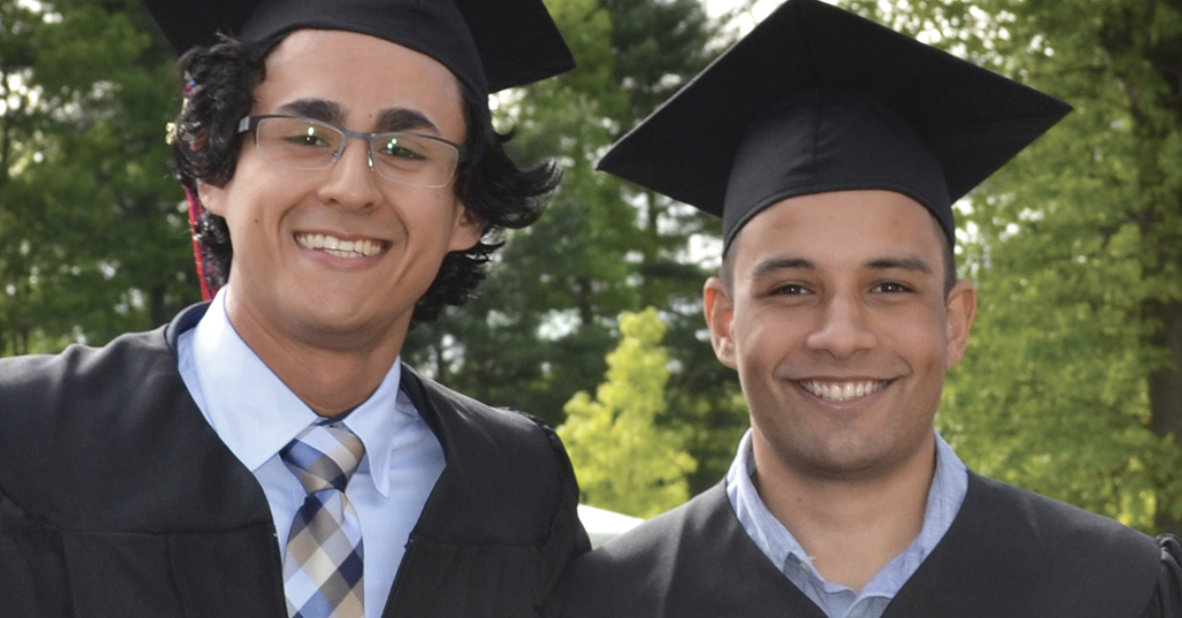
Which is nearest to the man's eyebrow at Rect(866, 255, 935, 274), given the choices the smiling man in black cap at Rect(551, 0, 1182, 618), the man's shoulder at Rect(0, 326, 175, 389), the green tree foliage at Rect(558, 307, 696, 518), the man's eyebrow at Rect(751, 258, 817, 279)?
the smiling man in black cap at Rect(551, 0, 1182, 618)

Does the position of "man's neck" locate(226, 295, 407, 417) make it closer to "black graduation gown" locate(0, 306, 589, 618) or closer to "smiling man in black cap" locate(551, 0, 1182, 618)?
"black graduation gown" locate(0, 306, 589, 618)

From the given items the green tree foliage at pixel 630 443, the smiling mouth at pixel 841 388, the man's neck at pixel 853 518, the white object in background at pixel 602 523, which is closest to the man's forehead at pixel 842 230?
the smiling mouth at pixel 841 388

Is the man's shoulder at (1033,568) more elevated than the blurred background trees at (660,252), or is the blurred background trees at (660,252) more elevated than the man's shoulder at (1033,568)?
the man's shoulder at (1033,568)

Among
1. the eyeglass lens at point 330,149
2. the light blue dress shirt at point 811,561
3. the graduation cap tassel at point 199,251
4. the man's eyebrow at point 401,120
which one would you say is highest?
the man's eyebrow at point 401,120

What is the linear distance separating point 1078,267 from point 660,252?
17.3 meters

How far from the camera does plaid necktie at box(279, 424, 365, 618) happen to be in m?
2.68

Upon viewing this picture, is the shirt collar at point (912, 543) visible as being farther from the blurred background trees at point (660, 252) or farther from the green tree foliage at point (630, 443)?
the green tree foliage at point (630, 443)

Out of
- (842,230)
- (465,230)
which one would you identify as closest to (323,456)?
(465,230)

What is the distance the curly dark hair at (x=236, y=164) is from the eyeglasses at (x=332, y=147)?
94 millimetres

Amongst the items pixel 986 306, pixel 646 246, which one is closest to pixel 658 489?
pixel 986 306

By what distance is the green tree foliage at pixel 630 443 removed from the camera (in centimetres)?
1549

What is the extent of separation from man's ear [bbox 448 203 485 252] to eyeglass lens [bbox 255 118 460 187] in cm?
36

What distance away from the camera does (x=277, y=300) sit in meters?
2.90

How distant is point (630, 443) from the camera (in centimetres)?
1545
